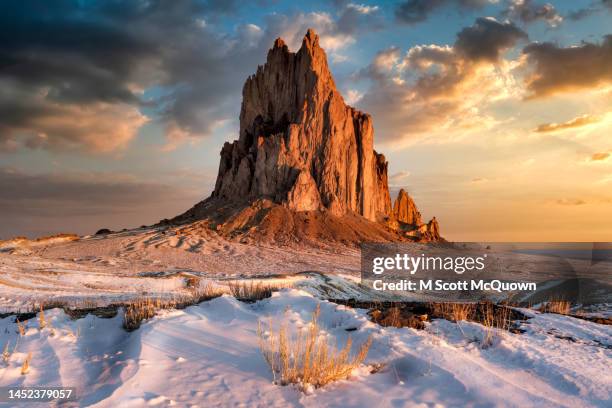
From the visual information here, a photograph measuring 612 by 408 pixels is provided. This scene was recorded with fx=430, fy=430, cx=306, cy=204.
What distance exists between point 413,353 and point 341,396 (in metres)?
1.29

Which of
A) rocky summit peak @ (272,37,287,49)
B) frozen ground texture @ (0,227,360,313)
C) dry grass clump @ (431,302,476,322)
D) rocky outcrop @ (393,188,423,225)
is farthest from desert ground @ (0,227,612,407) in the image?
rocky outcrop @ (393,188,423,225)

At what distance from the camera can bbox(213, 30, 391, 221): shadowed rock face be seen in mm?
58656

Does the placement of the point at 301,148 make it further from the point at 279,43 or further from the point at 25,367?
the point at 25,367

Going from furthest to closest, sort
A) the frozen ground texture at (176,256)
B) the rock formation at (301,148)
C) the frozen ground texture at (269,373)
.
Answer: the rock formation at (301,148)
the frozen ground texture at (176,256)
the frozen ground texture at (269,373)

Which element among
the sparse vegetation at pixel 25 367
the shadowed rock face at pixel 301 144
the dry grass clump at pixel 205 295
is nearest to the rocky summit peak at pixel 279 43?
the shadowed rock face at pixel 301 144

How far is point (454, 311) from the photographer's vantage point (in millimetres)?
7266

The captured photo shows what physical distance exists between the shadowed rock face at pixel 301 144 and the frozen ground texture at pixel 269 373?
161 ft

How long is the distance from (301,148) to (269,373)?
5802cm

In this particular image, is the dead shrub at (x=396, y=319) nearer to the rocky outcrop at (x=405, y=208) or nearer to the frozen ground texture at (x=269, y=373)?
the frozen ground texture at (x=269, y=373)

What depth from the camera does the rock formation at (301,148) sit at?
5859 cm

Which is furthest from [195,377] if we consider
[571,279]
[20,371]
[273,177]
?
[273,177]

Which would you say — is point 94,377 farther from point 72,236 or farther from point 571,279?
point 72,236

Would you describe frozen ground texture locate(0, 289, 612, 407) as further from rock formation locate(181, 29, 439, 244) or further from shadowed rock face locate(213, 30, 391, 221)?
shadowed rock face locate(213, 30, 391, 221)

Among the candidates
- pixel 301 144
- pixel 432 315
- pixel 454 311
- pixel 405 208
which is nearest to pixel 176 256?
pixel 301 144
